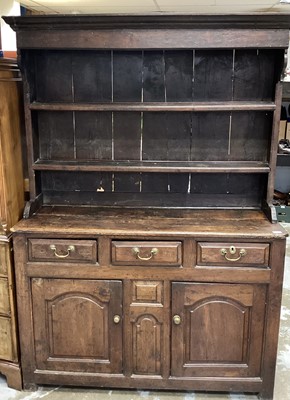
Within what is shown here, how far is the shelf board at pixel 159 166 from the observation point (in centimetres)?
209

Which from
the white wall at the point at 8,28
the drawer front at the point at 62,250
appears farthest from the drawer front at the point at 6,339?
the white wall at the point at 8,28

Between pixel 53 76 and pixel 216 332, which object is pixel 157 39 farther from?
pixel 216 332

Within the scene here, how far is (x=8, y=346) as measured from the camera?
2.13m

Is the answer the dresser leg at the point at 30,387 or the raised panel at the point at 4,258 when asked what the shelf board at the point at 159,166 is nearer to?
the raised panel at the point at 4,258

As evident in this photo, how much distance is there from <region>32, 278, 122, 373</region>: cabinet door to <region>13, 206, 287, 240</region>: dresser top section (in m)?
0.25

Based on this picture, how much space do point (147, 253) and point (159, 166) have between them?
17.6 inches

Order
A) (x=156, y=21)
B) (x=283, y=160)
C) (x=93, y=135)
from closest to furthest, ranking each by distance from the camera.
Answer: (x=156, y=21) → (x=93, y=135) → (x=283, y=160)

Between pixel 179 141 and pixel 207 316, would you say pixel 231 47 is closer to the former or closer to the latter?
pixel 179 141

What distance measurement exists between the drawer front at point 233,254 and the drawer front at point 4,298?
0.92 meters

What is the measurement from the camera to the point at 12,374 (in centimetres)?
216

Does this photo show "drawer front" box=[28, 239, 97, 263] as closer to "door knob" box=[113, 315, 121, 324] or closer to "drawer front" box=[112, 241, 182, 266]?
"drawer front" box=[112, 241, 182, 266]

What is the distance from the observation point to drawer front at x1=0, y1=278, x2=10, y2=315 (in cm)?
206

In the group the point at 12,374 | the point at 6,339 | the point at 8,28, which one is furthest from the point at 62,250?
the point at 8,28

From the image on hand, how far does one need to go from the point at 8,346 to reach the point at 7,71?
1.32 meters
